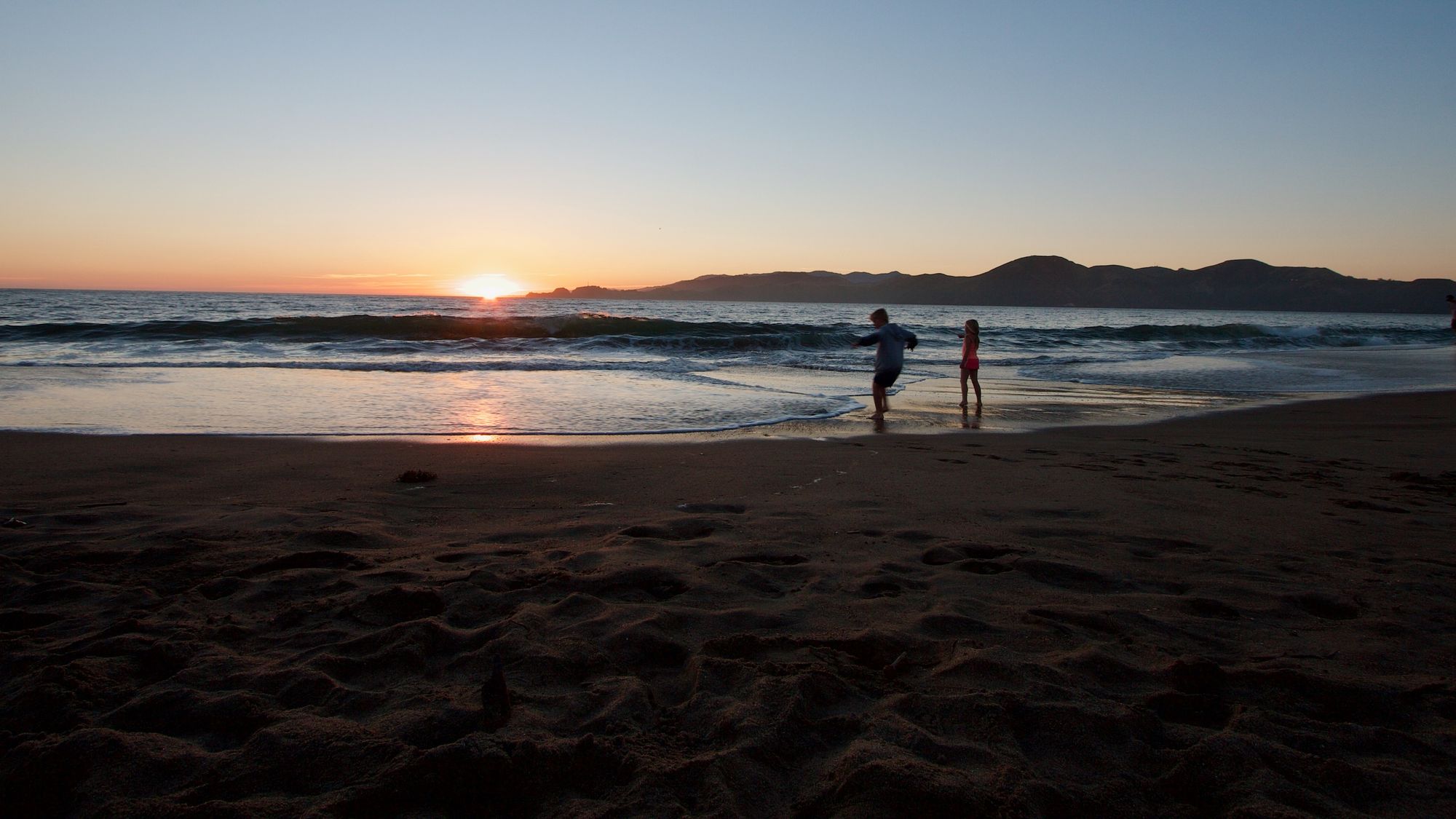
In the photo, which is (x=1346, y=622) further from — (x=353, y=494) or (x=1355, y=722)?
(x=353, y=494)

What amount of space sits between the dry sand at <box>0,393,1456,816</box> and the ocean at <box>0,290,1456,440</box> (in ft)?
13.4

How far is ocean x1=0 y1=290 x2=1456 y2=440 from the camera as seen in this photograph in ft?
31.7

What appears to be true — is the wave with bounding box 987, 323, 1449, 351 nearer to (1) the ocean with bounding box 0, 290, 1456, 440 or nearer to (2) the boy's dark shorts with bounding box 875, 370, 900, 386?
(1) the ocean with bounding box 0, 290, 1456, 440

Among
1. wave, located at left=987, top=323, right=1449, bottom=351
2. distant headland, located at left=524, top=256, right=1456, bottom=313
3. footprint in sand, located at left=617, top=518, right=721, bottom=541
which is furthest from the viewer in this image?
distant headland, located at left=524, top=256, right=1456, bottom=313

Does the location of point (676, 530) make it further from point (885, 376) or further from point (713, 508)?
point (885, 376)

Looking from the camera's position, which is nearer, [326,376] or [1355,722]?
[1355,722]

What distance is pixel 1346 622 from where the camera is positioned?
3.29 m

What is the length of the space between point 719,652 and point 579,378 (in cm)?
1314

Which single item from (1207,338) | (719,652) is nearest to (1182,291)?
(1207,338)

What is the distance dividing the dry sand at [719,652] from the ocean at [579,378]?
4084 mm

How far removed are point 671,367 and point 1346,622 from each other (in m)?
16.3

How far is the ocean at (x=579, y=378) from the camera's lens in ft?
31.7

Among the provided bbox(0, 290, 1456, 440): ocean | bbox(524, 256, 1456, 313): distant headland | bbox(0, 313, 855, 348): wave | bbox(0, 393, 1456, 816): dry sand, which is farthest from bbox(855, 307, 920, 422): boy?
bbox(524, 256, 1456, 313): distant headland

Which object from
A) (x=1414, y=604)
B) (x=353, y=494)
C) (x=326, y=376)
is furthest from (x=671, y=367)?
(x=1414, y=604)
